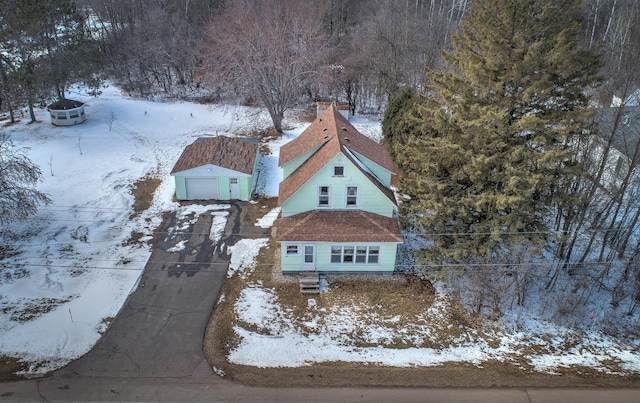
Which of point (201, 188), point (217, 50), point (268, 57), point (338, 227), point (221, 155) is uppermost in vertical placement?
point (217, 50)

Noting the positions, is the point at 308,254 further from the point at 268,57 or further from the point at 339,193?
the point at 268,57

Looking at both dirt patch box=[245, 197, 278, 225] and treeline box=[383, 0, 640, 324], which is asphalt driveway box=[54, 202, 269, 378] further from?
treeline box=[383, 0, 640, 324]

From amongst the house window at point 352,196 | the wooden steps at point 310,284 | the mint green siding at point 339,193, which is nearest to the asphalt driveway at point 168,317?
the wooden steps at point 310,284

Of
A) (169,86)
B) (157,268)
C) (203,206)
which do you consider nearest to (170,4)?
(169,86)

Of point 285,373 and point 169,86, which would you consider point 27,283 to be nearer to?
point 285,373

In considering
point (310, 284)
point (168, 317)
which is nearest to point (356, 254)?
point (310, 284)

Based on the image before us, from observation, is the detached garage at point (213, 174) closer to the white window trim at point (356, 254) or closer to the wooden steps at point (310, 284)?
the white window trim at point (356, 254)
